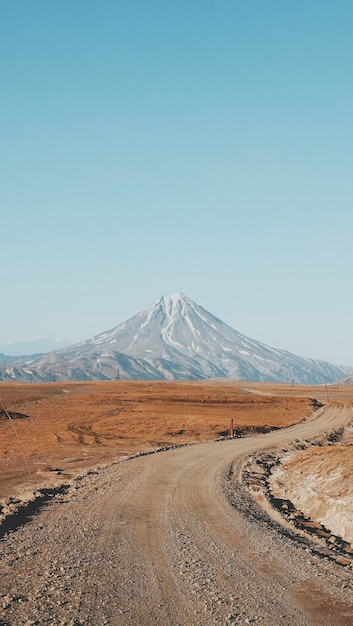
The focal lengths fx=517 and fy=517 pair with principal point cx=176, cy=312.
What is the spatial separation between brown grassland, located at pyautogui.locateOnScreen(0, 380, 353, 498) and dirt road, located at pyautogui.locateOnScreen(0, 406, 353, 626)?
7.15 metres

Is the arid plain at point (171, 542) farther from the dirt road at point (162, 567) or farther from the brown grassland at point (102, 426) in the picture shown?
the brown grassland at point (102, 426)

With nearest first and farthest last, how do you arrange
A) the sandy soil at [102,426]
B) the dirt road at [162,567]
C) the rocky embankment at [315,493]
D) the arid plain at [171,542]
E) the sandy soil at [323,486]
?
the dirt road at [162,567] < the arid plain at [171,542] < the rocky embankment at [315,493] < the sandy soil at [323,486] < the sandy soil at [102,426]

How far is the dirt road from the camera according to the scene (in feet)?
32.5

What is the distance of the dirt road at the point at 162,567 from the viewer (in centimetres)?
991

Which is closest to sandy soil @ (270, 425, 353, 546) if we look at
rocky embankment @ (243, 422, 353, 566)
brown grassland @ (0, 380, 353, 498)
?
rocky embankment @ (243, 422, 353, 566)

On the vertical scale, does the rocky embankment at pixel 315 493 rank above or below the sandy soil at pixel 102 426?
above

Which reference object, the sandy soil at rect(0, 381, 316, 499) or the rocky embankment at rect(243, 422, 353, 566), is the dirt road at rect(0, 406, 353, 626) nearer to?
the rocky embankment at rect(243, 422, 353, 566)

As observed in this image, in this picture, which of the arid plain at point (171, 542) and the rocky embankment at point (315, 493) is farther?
the rocky embankment at point (315, 493)

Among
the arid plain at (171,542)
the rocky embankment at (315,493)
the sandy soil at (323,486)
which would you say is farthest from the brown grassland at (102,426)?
the sandy soil at (323,486)

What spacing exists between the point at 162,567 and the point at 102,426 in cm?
4372

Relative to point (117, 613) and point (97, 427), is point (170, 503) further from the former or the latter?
point (97, 427)

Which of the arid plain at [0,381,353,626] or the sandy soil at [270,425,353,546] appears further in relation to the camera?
the sandy soil at [270,425,353,546]

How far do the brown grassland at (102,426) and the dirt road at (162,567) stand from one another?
7.15m

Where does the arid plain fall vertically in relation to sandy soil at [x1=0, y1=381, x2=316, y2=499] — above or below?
above
